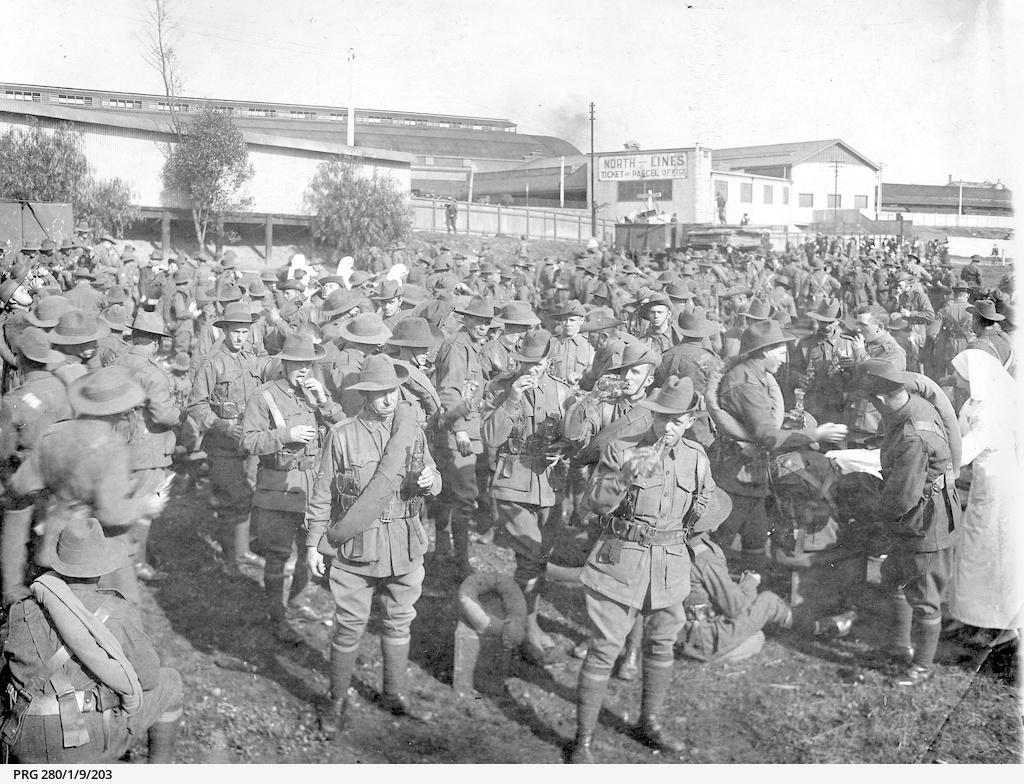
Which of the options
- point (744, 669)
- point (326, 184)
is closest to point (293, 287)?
point (744, 669)

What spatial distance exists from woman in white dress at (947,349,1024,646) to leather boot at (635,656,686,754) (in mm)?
2086

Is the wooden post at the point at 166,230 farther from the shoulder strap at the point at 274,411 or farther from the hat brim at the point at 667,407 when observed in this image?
the hat brim at the point at 667,407

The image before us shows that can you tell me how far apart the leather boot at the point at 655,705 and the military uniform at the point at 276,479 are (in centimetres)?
276

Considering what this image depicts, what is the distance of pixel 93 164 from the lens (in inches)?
946

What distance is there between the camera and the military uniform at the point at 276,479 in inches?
245

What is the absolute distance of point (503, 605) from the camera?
555cm

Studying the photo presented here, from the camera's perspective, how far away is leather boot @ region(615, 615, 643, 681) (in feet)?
18.8

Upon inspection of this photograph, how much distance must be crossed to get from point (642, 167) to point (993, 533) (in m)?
36.2

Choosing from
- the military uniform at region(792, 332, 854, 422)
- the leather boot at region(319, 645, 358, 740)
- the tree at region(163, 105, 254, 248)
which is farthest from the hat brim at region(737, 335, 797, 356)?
the tree at region(163, 105, 254, 248)

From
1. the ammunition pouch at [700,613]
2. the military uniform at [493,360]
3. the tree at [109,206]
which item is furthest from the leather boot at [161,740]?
the tree at [109,206]

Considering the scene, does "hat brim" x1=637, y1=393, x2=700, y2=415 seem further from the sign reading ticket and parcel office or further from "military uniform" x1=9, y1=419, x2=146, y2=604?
the sign reading ticket and parcel office

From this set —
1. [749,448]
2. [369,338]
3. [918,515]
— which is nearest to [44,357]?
[369,338]
